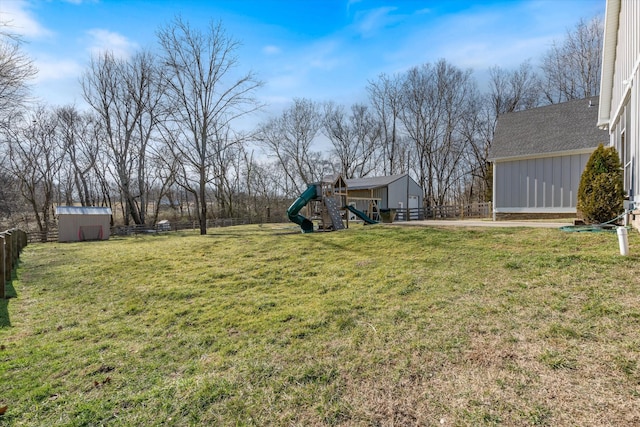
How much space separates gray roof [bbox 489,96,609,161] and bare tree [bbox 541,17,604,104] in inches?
469

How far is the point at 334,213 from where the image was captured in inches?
503

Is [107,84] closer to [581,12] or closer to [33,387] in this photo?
[33,387]

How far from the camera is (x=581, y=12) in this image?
2239 cm

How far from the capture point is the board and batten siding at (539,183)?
11805 millimetres

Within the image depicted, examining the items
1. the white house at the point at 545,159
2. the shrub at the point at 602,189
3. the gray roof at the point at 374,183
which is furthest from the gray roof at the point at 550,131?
the gray roof at the point at 374,183

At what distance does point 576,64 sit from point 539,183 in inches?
725

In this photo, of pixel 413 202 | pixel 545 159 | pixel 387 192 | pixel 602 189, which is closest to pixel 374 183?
pixel 387 192

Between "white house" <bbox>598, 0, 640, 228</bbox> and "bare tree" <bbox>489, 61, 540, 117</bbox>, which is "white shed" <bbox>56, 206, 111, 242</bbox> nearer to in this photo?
"white house" <bbox>598, 0, 640, 228</bbox>

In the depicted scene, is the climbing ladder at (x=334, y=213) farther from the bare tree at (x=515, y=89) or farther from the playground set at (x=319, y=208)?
the bare tree at (x=515, y=89)

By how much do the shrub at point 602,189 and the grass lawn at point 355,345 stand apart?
4.95 feet

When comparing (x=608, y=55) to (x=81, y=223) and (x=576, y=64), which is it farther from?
(x=81, y=223)

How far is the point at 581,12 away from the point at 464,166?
14.3 metres

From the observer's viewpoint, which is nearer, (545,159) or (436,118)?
(545,159)

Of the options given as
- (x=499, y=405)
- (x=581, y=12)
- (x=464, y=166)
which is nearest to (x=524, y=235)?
(x=499, y=405)
